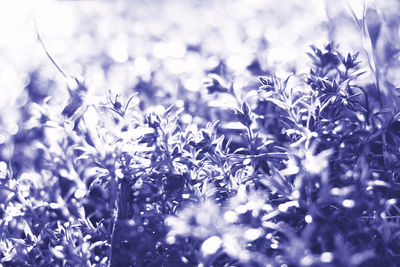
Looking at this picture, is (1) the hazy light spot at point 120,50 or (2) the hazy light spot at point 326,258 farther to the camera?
(1) the hazy light spot at point 120,50

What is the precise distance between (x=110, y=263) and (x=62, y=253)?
129 millimetres

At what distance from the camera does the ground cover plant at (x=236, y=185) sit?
91 centimetres

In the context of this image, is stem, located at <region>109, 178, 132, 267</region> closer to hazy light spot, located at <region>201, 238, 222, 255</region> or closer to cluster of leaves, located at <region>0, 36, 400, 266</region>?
cluster of leaves, located at <region>0, 36, 400, 266</region>

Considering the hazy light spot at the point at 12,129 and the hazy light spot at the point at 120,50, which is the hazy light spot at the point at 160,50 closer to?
the hazy light spot at the point at 120,50

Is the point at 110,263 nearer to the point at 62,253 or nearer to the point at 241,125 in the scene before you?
the point at 62,253

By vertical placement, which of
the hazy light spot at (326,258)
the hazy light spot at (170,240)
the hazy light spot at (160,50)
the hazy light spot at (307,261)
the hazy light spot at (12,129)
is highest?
the hazy light spot at (326,258)

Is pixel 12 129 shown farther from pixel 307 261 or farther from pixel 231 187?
pixel 307 261

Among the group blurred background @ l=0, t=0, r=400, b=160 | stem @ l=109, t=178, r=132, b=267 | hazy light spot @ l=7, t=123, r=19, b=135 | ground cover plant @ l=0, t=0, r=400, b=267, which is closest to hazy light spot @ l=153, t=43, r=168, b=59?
blurred background @ l=0, t=0, r=400, b=160

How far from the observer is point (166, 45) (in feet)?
7.71

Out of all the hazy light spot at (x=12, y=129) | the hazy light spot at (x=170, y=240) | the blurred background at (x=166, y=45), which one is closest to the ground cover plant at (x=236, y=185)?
the hazy light spot at (x=170, y=240)

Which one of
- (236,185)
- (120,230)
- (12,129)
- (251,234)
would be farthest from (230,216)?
(12,129)

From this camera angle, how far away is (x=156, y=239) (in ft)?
3.42

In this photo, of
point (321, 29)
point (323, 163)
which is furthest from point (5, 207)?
point (321, 29)

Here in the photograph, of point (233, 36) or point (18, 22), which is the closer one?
point (233, 36)
